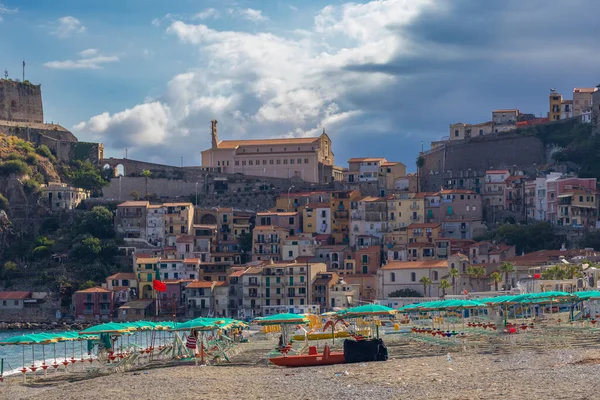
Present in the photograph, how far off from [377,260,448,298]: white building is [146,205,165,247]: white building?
66.9ft

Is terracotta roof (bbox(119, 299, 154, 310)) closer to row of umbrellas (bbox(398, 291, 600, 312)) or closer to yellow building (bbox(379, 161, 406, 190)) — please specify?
yellow building (bbox(379, 161, 406, 190))

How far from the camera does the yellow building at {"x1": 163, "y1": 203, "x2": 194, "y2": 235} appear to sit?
91.4 m

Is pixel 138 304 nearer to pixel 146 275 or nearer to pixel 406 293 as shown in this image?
pixel 146 275

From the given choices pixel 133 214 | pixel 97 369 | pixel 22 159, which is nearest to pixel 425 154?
pixel 133 214

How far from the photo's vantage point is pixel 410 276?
78.1 meters

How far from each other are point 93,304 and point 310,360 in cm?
4171

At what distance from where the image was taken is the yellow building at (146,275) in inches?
3322

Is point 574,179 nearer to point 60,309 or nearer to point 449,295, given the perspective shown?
point 449,295

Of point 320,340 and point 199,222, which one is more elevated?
point 199,222

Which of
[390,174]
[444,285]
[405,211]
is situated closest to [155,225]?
[405,211]

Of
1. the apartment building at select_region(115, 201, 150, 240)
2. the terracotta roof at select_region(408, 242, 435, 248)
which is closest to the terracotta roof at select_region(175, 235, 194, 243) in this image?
the apartment building at select_region(115, 201, 150, 240)

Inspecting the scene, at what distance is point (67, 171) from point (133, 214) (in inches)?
576

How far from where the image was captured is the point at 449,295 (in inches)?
2923

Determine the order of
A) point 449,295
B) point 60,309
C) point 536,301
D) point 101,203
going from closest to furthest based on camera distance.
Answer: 1. point 536,301
2. point 449,295
3. point 60,309
4. point 101,203
